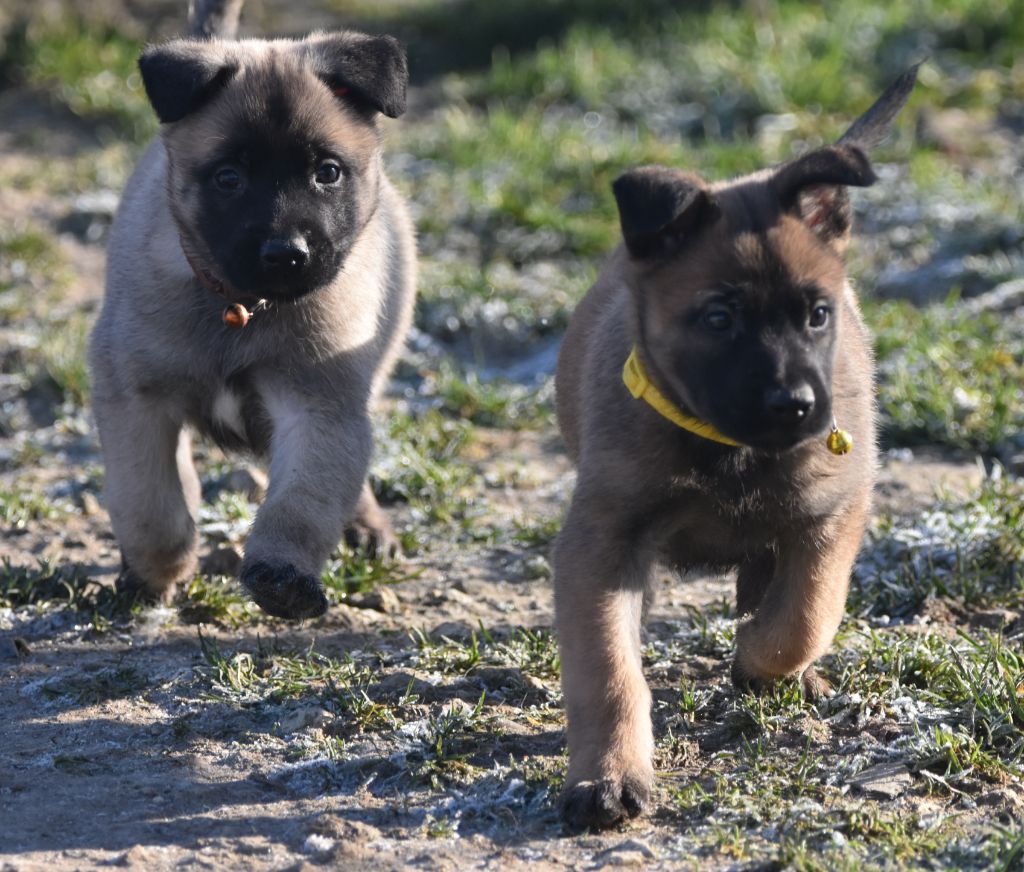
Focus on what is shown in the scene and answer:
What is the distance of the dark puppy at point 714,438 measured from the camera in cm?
380

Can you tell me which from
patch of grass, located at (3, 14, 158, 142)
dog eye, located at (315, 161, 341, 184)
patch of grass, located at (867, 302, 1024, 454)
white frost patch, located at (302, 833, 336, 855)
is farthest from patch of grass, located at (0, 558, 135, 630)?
patch of grass, located at (3, 14, 158, 142)

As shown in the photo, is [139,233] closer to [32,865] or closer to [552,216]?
[32,865]

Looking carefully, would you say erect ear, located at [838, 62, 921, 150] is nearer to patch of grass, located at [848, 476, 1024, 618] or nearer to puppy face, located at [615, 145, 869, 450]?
puppy face, located at [615, 145, 869, 450]

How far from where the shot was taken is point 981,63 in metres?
10.2

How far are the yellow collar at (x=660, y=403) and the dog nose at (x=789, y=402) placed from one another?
180 mm

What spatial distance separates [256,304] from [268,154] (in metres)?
0.46

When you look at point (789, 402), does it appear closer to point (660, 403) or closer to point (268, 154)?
point (660, 403)

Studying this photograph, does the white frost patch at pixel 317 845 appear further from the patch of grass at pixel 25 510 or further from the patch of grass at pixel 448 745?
the patch of grass at pixel 25 510

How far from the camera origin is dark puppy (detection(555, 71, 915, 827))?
12.5ft

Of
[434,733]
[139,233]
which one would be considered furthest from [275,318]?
[434,733]

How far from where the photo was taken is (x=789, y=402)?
12.1 feet

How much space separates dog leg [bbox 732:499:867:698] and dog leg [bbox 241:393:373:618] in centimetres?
120

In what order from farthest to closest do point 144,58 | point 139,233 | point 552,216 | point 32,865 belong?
point 552,216 → point 139,233 → point 144,58 → point 32,865

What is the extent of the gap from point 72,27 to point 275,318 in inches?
273
